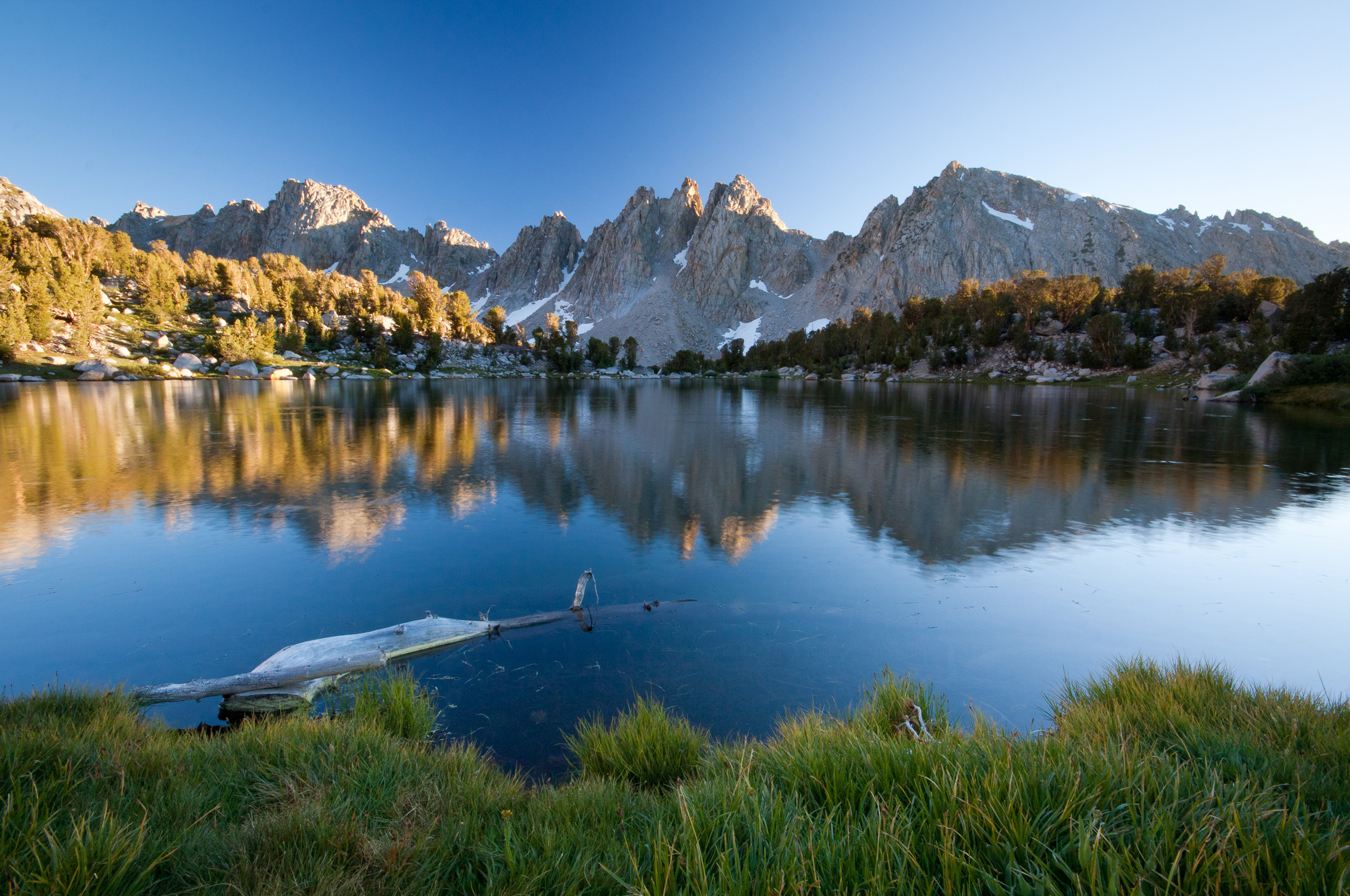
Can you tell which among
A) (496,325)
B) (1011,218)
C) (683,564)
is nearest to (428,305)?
(496,325)

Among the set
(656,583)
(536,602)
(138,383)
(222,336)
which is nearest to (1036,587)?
(656,583)

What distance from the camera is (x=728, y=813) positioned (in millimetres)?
2070

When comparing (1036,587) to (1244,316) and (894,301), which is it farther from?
(894,301)

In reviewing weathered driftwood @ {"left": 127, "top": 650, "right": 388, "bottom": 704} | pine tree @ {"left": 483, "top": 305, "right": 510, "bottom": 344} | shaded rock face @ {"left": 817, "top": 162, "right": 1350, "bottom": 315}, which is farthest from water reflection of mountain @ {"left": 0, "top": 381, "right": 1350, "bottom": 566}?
shaded rock face @ {"left": 817, "top": 162, "right": 1350, "bottom": 315}

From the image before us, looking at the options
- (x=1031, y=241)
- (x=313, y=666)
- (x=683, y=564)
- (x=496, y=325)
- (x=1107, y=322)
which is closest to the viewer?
(x=313, y=666)

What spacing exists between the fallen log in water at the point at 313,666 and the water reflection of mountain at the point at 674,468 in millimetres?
4024

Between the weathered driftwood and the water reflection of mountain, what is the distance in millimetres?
4421

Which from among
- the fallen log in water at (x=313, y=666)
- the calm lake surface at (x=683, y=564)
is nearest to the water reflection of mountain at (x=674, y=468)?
the calm lake surface at (x=683, y=564)

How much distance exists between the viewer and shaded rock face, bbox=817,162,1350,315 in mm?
156875

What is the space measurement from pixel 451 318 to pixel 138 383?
80.9 meters

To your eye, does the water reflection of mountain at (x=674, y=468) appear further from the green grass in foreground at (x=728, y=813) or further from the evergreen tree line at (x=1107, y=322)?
the evergreen tree line at (x=1107, y=322)

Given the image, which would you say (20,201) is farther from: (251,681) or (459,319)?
(251,681)

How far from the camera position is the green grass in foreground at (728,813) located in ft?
5.59

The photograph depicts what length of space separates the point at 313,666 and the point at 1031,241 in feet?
654
